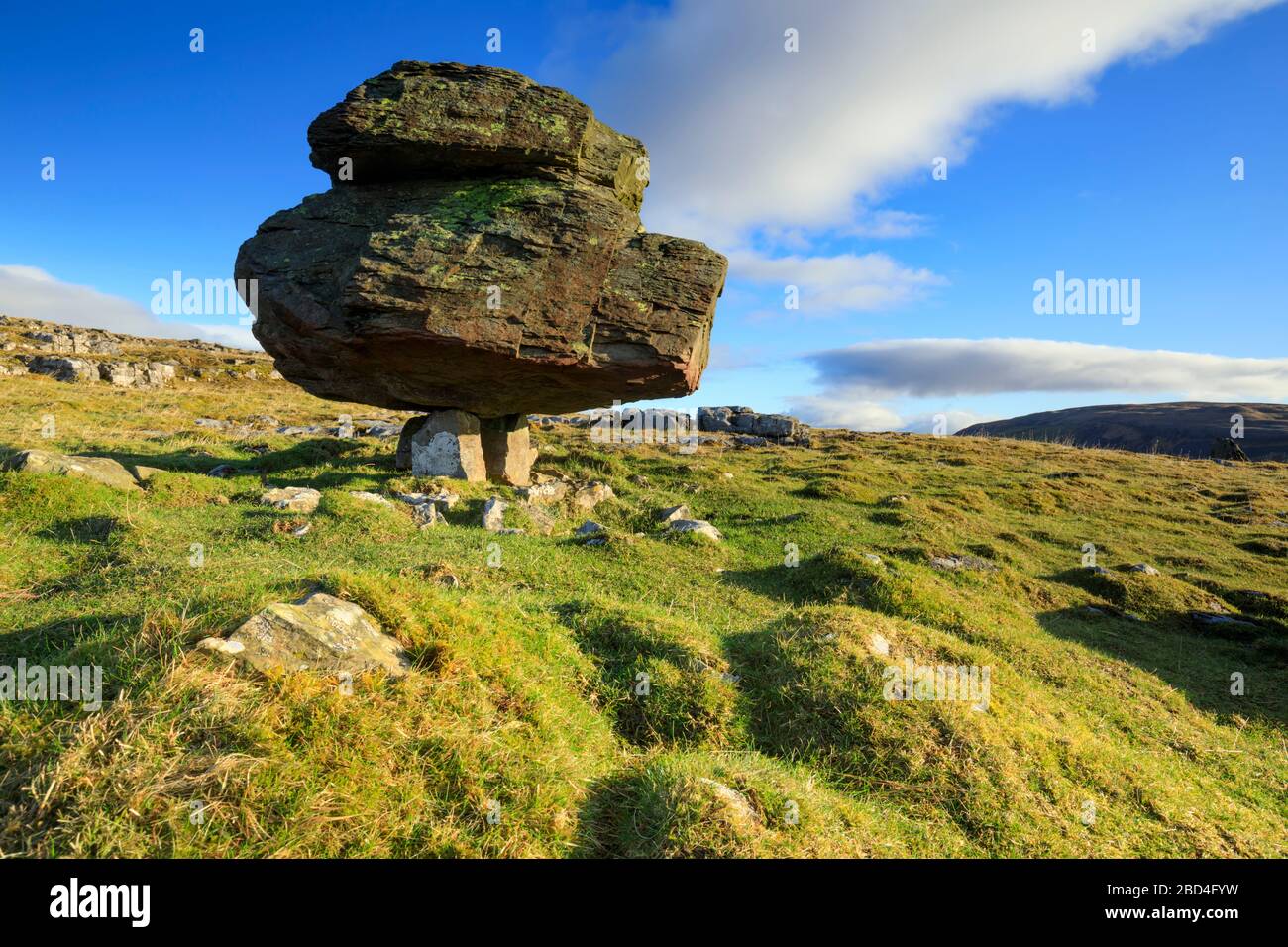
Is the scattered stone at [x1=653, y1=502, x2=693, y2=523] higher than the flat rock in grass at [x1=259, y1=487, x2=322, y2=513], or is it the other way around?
the flat rock in grass at [x1=259, y1=487, x2=322, y2=513]

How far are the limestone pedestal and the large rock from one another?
217 centimetres

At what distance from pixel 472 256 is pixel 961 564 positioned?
14879 millimetres

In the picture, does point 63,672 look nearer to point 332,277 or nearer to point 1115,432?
point 332,277

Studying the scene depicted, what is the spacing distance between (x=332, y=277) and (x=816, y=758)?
615 inches

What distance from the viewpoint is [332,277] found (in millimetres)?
16234

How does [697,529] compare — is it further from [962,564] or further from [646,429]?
[646,429]

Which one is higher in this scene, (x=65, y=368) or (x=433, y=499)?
(x=65, y=368)

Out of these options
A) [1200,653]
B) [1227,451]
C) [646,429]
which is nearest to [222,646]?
[1200,653]

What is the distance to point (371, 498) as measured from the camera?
15242mm

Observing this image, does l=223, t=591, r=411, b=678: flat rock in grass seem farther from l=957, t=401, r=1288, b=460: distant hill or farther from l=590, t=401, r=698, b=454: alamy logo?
l=957, t=401, r=1288, b=460: distant hill

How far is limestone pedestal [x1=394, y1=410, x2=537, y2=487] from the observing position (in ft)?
63.3

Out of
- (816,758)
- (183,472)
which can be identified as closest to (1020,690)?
(816,758)

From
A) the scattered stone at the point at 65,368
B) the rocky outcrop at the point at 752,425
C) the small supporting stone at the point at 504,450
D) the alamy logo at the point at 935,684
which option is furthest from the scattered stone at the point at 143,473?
the scattered stone at the point at 65,368
